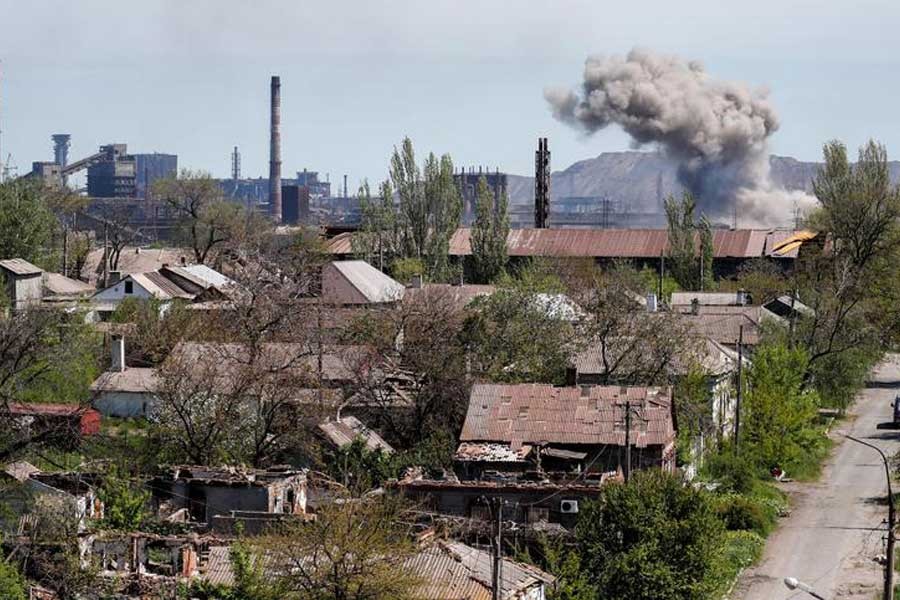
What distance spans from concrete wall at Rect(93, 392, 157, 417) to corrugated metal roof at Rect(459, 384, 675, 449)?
36.7 ft

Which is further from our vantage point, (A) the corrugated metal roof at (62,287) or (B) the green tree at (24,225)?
(B) the green tree at (24,225)

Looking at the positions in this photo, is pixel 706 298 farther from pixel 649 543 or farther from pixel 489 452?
pixel 649 543

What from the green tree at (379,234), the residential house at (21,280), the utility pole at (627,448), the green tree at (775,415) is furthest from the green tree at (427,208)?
the utility pole at (627,448)

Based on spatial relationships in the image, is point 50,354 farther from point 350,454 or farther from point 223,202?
point 223,202

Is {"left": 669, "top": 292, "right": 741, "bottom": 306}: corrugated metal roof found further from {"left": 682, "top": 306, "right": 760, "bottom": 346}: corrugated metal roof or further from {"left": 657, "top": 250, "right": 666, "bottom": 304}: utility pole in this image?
{"left": 682, "top": 306, "right": 760, "bottom": 346}: corrugated metal roof

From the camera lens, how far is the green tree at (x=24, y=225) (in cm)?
7112

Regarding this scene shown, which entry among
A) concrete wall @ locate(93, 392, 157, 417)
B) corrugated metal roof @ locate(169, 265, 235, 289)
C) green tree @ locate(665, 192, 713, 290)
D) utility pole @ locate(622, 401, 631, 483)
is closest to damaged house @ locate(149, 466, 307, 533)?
utility pole @ locate(622, 401, 631, 483)

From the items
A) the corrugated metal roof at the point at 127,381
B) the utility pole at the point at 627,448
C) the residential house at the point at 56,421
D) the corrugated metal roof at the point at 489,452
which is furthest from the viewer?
the corrugated metal roof at the point at 127,381

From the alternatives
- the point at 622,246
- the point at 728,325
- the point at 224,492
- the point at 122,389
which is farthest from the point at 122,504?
the point at 622,246

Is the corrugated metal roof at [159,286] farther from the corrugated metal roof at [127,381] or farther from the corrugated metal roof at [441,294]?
the corrugated metal roof at [127,381]

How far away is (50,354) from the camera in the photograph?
124ft

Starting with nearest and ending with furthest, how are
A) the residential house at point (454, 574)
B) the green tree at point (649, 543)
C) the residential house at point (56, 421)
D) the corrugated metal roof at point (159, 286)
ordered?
the residential house at point (454, 574), the green tree at point (649, 543), the residential house at point (56, 421), the corrugated metal roof at point (159, 286)

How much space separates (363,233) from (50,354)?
42104 millimetres

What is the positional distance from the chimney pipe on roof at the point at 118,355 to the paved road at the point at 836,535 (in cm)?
1812
